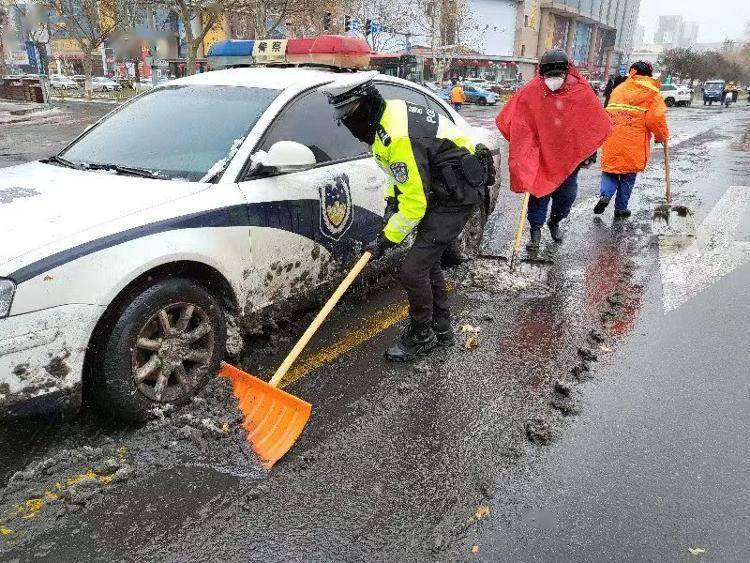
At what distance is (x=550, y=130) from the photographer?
5621 millimetres

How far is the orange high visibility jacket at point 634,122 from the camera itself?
21.9 ft

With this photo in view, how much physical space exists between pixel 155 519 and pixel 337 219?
202cm

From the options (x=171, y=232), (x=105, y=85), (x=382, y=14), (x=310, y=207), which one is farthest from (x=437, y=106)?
(x=105, y=85)

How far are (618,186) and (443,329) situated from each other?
4410 mm

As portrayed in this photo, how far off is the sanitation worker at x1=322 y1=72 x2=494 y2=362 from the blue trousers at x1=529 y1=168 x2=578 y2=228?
7.53 feet

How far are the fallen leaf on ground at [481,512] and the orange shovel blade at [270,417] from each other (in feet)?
2.81

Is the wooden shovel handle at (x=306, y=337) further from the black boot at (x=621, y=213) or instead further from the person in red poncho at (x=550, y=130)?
the black boot at (x=621, y=213)

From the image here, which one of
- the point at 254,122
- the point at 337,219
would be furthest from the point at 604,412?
the point at 254,122

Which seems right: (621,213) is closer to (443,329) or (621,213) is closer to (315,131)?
(443,329)

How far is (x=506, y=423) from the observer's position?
9.96 feet

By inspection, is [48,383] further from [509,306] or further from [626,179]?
[626,179]

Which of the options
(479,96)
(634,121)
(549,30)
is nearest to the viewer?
(634,121)

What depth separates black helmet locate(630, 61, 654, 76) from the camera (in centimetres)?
669

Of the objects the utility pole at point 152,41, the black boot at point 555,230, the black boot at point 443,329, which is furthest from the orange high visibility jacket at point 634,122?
the utility pole at point 152,41
